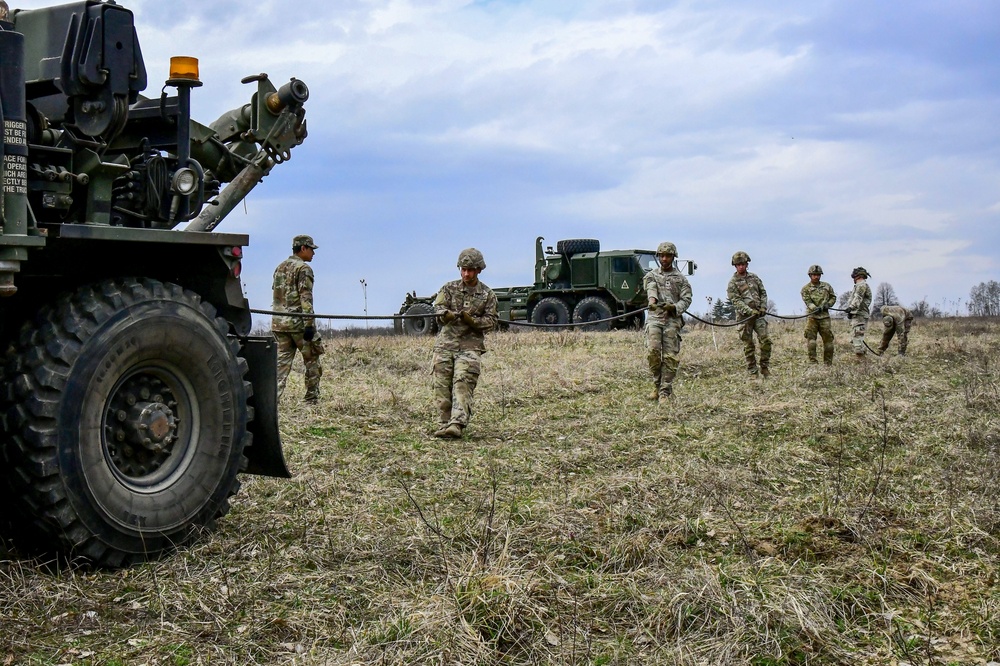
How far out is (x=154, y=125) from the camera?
5.83 meters

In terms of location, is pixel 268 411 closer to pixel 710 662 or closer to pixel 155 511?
pixel 155 511

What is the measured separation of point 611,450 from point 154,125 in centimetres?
457

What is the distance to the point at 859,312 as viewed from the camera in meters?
17.0

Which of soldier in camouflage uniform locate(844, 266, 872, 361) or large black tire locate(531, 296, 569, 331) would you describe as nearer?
soldier in camouflage uniform locate(844, 266, 872, 361)

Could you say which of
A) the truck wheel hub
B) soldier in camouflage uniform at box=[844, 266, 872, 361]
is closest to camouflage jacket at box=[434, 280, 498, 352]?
the truck wheel hub

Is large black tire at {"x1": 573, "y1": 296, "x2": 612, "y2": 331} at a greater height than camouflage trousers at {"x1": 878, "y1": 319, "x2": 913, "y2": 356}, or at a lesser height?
greater

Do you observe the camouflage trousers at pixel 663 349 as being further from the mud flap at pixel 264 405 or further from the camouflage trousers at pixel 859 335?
the mud flap at pixel 264 405

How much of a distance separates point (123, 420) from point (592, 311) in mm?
24833

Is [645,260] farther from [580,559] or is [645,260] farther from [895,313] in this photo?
[580,559]

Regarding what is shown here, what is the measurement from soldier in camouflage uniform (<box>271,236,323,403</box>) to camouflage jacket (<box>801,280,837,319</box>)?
8449 mm

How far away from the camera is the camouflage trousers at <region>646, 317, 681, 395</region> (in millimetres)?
11883

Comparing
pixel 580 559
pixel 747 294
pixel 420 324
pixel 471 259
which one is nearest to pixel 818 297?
pixel 747 294

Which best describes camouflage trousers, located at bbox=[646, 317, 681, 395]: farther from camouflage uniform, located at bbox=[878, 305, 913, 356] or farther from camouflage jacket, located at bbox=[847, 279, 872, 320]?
camouflage uniform, located at bbox=[878, 305, 913, 356]

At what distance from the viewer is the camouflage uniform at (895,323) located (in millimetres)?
17922
